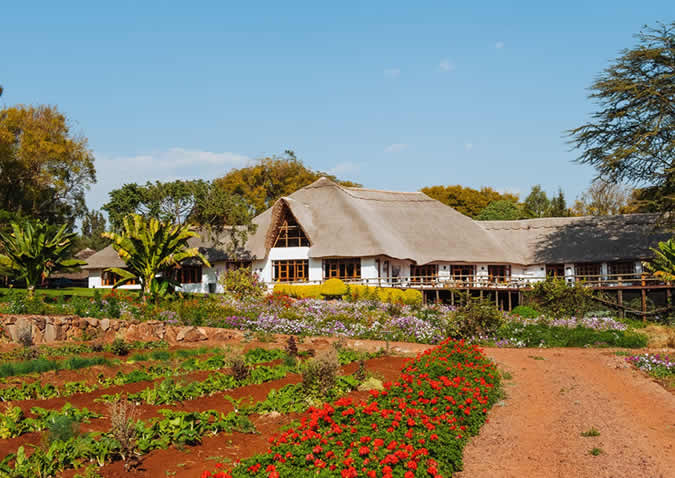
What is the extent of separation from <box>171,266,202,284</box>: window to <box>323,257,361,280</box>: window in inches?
371

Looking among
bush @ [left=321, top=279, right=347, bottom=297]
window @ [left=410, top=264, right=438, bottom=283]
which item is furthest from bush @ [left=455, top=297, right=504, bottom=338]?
window @ [left=410, top=264, right=438, bottom=283]

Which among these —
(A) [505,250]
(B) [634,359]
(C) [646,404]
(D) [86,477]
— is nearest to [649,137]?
(A) [505,250]

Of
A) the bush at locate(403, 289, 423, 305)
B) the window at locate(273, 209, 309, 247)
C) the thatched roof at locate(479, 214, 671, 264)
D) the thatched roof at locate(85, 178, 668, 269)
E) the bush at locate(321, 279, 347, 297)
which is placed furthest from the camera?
the thatched roof at locate(479, 214, 671, 264)

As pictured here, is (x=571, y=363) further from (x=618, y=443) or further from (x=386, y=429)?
(x=386, y=429)

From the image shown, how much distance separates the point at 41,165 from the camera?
1837 inches

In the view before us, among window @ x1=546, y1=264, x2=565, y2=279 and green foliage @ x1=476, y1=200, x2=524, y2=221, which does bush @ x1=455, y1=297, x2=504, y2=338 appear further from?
green foliage @ x1=476, y1=200, x2=524, y2=221

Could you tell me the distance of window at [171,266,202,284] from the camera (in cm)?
4203

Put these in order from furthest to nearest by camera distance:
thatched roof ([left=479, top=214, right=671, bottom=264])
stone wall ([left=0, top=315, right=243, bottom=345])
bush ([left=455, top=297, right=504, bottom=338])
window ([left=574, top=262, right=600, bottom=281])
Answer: window ([left=574, top=262, right=600, bottom=281]), thatched roof ([left=479, top=214, right=671, bottom=264]), bush ([left=455, top=297, right=504, bottom=338]), stone wall ([left=0, top=315, right=243, bottom=345])

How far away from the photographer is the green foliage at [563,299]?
24469 millimetres

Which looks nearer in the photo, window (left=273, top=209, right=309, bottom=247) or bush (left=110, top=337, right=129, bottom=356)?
bush (left=110, top=337, right=129, bottom=356)

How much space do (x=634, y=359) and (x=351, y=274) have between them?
23649 mm

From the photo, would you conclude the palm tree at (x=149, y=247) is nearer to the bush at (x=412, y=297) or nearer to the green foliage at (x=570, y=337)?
the bush at (x=412, y=297)

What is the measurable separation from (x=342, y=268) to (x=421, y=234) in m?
7.44

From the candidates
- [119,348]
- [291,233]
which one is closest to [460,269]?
[291,233]
